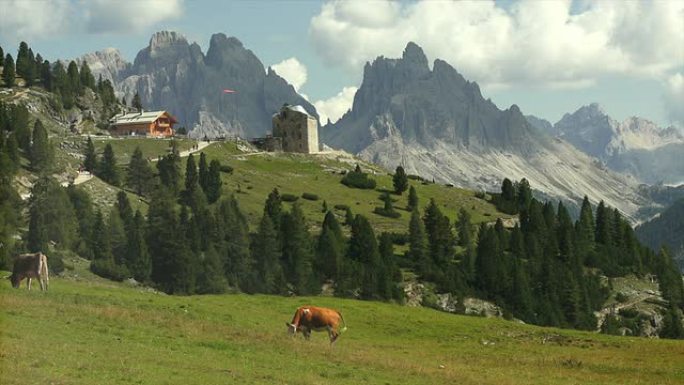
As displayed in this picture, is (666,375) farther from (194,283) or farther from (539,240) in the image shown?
(539,240)

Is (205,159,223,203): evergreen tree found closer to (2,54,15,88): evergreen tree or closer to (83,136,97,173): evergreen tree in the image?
(83,136,97,173): evergreen tree

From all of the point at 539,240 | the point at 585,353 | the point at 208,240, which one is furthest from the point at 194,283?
the point at 539,240

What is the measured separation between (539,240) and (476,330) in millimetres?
104730

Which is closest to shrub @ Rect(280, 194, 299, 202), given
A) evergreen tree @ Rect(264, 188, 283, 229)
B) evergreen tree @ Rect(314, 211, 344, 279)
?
evergreen tree @ Rect(264, 188, 283, 229)

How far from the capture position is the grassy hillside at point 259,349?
89.9 ft

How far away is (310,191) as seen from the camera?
172875 millimetres

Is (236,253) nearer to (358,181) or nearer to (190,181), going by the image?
(190,181)

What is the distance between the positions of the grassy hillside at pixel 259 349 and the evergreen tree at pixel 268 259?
4790cm

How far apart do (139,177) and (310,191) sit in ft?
142

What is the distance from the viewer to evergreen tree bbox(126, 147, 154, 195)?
142000 millimetres

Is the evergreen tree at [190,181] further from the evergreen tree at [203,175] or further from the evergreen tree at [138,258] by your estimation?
the evergreen tree at [138,258]

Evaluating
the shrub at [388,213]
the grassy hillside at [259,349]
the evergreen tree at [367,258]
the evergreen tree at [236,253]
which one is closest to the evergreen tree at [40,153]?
the evergreen tree at [236,253]

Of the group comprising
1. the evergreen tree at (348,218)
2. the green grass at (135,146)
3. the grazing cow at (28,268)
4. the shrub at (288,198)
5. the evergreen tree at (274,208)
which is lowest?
the grazing cow at (28,268)

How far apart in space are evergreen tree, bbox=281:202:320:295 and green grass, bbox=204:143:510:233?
14244 millimetres
